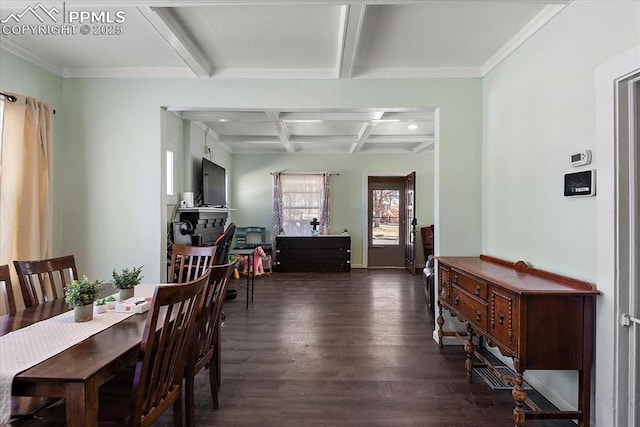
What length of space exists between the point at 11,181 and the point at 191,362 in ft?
7.49

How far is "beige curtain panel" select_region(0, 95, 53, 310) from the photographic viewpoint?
264cm

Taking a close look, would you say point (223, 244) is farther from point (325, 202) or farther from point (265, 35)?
point (325, 202)

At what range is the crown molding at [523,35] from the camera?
2.22 m

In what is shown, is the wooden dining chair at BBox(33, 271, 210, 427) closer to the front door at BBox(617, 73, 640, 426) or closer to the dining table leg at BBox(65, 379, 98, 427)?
the dining table leg at BBox(65, 379, 98, 427)

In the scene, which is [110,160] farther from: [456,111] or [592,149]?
[592,149]

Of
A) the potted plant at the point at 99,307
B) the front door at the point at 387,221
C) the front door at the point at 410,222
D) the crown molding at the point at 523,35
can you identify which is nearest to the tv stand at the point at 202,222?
the potted plant at the point at 99,307

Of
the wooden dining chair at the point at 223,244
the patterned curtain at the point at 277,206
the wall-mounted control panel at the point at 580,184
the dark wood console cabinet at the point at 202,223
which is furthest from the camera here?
the patterned curtain at the point at 277,206

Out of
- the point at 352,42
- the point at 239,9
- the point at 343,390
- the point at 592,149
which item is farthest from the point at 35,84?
the point at 592,149

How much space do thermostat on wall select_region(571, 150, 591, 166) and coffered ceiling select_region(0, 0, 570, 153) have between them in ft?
3.31

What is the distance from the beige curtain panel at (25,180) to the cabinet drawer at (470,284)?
3538mm

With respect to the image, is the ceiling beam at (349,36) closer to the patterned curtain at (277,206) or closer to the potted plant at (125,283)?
the potted plant at (125,283)

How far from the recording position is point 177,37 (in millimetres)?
2488

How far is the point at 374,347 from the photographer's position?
10.1ft

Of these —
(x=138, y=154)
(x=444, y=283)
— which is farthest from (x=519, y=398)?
(x=138, y=154)
